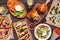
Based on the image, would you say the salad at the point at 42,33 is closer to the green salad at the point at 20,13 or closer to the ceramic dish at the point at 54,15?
the ceramic dish at the point at 54,15

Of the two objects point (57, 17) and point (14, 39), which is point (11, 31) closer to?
point (14, 39)

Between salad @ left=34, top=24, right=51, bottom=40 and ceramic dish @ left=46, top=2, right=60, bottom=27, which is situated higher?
ceramic dish @ left=46, top=2, right=60, bottom=27

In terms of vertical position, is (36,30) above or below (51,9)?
below

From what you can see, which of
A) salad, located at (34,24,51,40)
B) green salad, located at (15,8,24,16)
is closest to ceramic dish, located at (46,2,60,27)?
salad, located at (34,24,51,40)

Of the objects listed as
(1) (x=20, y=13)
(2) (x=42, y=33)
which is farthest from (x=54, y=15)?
(1) (x=20, y=13)

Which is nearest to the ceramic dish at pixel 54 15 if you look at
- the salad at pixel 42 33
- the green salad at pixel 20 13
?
the salad at pixel 42 33

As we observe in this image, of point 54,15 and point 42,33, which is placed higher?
point 54,15

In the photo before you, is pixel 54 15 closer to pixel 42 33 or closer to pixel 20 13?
pixel 42 33

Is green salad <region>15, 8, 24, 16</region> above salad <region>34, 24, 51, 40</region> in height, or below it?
above

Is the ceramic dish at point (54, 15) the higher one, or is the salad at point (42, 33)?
the ceramic dish at point (54, 15)

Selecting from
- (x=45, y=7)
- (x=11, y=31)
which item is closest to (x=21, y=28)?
(x=11, y=31)

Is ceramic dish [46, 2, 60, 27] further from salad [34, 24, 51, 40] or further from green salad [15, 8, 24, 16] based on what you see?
green salad [15, 8, 24, 16]
